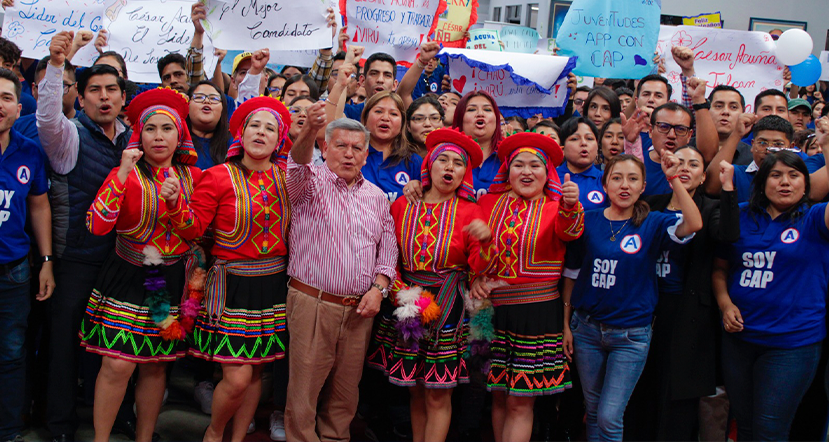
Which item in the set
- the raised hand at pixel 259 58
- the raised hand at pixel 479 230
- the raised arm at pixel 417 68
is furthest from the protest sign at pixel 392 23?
the raised hand at pixel 479 230

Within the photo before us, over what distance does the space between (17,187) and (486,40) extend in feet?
18.0

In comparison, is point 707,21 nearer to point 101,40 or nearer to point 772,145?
point 772,145

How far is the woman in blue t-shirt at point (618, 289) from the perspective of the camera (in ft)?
12.8

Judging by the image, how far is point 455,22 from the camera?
687cm

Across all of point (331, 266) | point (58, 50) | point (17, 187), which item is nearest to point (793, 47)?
point (331, 266)

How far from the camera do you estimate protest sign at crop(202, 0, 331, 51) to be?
5.35 meters

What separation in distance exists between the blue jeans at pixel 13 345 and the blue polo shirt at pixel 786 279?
4308 millimetres

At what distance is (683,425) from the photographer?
416cm

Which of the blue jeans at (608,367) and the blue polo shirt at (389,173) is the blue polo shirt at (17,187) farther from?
the blue jeans at (608,367)

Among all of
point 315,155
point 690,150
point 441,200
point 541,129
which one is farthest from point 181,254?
point 690,150

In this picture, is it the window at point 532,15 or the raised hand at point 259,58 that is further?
the window at point 532,15

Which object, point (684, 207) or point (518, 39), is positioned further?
point (518, 39)

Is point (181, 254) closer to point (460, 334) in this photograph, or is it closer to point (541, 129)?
point (460, 334)

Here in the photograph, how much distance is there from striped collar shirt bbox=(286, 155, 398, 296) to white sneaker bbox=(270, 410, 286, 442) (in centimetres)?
130
